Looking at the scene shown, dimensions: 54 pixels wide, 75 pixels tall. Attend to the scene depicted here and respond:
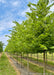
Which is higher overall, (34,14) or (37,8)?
(37,8)

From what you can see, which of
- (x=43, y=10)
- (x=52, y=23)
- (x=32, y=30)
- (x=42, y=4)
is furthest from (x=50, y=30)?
(x=42, y=4)

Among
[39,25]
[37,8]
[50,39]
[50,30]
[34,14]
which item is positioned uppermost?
[37,8]

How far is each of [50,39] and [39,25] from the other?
4.24 feet

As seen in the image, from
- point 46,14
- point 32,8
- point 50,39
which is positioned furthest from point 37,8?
point 50,39

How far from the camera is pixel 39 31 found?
6.52m

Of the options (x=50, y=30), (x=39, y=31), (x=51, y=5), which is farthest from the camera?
(x=51, y=5)

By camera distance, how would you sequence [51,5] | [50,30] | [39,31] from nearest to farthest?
[50,30] < [39,31] < [51,5]

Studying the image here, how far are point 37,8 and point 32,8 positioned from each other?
0.41 meters

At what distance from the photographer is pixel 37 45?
6285mm

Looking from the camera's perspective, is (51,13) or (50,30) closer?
(50,30)

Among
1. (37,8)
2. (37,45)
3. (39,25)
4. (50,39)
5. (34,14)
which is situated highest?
(37,8)

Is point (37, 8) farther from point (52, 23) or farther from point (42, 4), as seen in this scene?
point (52, 23)

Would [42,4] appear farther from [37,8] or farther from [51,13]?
[51,13]

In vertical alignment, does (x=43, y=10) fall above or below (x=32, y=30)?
above
